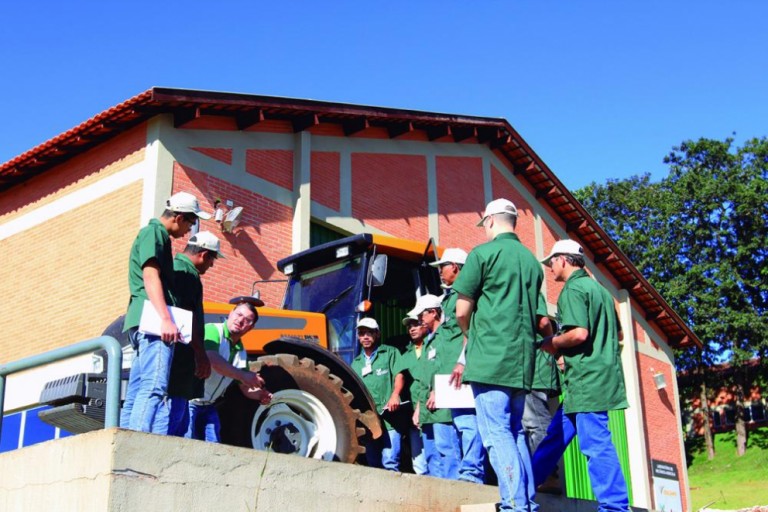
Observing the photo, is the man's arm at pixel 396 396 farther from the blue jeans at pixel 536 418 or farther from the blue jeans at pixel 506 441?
the blue jeans at pixel 506 441

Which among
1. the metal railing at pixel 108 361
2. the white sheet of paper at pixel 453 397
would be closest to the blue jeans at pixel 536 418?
the white sheet of paper at pixel 453 397

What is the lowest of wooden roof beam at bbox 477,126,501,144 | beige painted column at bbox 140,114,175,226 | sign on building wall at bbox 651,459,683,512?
sign on building wall at bbox 651,459,683,512

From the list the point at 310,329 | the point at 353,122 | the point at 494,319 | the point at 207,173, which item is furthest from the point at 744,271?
the point at 494,319

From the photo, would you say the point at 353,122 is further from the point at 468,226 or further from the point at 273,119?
the point at 468,226

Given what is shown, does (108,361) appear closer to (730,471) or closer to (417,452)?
(417,452)

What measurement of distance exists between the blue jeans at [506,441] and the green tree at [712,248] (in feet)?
110

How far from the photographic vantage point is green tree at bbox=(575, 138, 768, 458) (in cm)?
3703

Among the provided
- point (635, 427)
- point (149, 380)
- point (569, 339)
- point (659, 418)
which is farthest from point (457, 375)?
point (659, 418)

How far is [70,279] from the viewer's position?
1295 cm

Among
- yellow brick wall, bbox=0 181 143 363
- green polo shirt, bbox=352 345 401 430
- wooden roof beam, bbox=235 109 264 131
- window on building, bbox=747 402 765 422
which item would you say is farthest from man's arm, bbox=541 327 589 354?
window on building, bbox=747 402 765 422

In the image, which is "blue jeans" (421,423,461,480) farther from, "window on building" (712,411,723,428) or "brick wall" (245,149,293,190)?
"window on building" (712,411,723,428)

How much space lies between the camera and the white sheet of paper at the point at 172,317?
5273 mm

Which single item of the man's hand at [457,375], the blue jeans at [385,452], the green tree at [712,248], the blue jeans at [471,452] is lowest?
the blue jeans at [471,452]

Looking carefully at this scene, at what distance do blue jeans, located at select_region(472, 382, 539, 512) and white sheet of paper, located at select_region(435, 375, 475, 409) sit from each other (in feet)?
3.70
